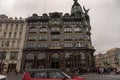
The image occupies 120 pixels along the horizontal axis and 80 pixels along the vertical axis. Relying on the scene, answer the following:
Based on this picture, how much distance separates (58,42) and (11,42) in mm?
17292

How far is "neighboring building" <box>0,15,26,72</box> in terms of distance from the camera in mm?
47844

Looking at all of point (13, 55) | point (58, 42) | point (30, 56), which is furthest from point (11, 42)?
point (58, 42)

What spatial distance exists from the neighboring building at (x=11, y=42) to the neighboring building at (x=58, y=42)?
2243mm

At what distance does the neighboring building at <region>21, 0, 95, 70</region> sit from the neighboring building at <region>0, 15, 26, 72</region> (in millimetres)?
2243

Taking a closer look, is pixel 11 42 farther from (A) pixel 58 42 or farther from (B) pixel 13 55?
(A) pixel 58 42

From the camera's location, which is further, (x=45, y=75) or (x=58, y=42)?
(x=58, y=42)

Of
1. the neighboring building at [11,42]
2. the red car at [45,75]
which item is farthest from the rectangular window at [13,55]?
the red car at [45,75]

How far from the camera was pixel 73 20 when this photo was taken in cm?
5300

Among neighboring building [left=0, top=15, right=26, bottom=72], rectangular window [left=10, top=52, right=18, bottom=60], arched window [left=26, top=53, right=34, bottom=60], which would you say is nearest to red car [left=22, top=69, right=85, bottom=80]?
neighboring building [left=0, top=15, right=26, bottom=72]

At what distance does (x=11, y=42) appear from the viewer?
50.7 m

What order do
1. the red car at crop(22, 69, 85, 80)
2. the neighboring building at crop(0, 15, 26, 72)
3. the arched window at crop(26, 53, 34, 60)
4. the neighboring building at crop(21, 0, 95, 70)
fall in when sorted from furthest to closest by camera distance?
the arched window at crop(26, 53, 34, 60) < the neighboring building at crop(0, 15, 26, 72) < the neighboring building at crop(21, 0, 95, 70) < the red car at crop(22, 69, 85, 80)

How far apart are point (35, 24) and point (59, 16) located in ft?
32.2

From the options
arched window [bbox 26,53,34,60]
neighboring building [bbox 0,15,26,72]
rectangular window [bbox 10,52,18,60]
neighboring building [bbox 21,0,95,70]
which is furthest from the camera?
rectangular window [bbox 10,52,18,60]

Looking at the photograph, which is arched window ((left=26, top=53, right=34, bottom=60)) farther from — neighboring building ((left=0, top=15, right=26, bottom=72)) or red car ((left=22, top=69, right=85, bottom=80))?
red car ((left=22, top=69, right=85, bottom=80))
